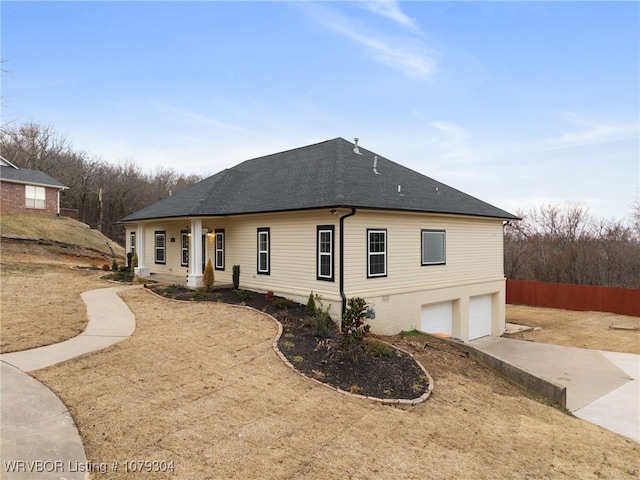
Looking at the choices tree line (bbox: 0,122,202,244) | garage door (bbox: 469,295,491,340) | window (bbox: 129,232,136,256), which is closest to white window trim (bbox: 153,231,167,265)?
window (bbox: 129,232,136,256)

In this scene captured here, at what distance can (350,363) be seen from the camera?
26.0 ft

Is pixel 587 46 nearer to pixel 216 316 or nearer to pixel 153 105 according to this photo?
pixel 216 316

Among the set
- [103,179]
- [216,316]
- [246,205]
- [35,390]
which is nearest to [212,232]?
[246,205]

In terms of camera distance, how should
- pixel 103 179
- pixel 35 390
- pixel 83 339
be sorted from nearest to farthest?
pixel 35 390, pixel 83 339, pixel 103 179

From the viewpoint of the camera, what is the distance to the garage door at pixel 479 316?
16.4 m

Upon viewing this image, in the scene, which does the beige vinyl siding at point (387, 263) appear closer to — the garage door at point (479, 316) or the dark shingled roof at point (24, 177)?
the garage door at point (479, 316)

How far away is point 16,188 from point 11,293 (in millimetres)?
20450

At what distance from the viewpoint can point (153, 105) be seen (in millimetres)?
21906

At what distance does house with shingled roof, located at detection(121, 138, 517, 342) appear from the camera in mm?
11734

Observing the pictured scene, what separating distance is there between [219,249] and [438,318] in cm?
962

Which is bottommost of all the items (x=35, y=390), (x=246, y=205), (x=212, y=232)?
(x=35, y=390)

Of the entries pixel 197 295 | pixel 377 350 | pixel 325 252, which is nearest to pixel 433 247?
pixel 325 252

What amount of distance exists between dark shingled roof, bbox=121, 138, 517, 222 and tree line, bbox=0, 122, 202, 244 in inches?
1102

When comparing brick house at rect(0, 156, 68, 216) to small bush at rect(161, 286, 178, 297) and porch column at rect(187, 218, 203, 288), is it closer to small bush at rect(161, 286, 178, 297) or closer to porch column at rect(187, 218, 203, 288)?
small bush at rect(161, 286, 178, 297)
